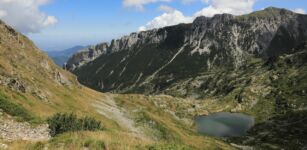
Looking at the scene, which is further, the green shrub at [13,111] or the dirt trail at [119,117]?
the dirt trail at [119,117]

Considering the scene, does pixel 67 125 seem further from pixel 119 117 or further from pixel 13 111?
pixel 119 117

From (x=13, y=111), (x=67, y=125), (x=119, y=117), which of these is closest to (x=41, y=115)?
(x=13, y=111)

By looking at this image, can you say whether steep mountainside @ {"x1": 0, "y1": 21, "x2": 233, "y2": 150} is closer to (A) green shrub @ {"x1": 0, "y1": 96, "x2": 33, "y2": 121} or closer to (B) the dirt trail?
(A) green shrub @ {"x1": 0, "y1": 96, "x2": 33, "y2": 121}

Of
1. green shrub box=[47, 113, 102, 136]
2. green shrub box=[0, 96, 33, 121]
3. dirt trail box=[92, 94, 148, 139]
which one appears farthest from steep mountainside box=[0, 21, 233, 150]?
green shrub box=[47, 113, 102, 136]

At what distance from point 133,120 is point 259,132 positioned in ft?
363

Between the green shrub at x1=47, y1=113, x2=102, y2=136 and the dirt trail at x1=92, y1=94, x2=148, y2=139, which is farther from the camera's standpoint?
the dirt trail at x1=92, y1=94, x2=148, y2=139

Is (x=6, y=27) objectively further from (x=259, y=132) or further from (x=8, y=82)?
(x=259, y=132)

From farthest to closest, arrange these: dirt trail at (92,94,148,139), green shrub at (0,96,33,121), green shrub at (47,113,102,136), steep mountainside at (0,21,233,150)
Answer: dirt trail at (92,94,148,139)
green shrub at (0,96,33,121)
green shrub at (47,113,102,136)
steep mountainside at (0,21,233,150)

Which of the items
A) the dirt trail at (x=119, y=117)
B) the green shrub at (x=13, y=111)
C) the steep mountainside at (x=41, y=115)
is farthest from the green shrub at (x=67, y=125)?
the dirt trail at (x=119, y=117)

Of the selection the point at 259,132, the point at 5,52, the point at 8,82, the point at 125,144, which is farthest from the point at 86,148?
the point at 259,132

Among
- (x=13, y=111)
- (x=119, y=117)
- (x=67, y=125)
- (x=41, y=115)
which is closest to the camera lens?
(x=67, y=125)

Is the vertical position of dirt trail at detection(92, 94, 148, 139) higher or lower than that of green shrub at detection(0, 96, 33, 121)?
lower

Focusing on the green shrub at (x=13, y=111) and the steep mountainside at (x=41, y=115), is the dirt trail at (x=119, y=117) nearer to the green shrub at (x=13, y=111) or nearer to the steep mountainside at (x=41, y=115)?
the steep mountainside at (x=41, y=115)

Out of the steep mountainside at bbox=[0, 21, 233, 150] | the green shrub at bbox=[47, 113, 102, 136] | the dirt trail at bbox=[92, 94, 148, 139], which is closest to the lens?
the steep mountainside at bbox=[0, 21, 233, 150]
